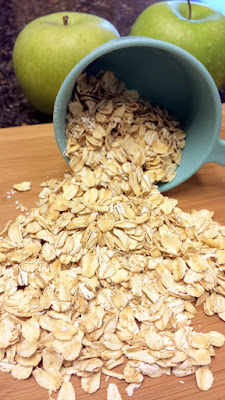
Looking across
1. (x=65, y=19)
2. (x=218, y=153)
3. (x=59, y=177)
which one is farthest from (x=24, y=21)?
(x=218, y=153)

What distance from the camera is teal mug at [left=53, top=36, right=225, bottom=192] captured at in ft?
2.42

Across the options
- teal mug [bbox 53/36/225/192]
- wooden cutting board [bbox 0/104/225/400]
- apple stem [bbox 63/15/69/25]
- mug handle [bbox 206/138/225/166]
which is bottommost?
wooden cutting board [bbox 0/104/225/400]

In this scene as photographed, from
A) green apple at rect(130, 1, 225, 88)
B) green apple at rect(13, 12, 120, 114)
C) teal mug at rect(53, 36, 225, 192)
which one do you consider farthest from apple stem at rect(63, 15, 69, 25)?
teal mug at rect(53, 36, 225, 192)

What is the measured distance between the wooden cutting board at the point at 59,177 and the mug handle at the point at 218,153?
2.7 inches

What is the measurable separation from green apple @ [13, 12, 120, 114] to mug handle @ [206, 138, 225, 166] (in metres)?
0.38

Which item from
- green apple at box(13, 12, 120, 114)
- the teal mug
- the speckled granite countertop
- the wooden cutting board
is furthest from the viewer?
the speckled granite countertop

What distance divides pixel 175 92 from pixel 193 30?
28 cm

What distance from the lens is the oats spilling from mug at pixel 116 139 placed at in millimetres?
763

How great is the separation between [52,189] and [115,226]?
18 cm

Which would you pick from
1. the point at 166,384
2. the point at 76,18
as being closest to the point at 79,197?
the point at 166,384

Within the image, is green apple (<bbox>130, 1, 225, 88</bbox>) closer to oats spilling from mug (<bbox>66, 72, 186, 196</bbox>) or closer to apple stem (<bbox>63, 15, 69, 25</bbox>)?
apple stem (<bbox>63, 15, 69, 25</bbox>)

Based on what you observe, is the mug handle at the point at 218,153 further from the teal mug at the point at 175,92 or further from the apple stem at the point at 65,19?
the apple stem at the point at 65,19

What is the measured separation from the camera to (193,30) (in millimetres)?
1013

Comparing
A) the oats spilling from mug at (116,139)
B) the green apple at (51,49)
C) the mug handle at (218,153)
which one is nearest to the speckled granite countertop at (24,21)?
the green apple at (51,49)
